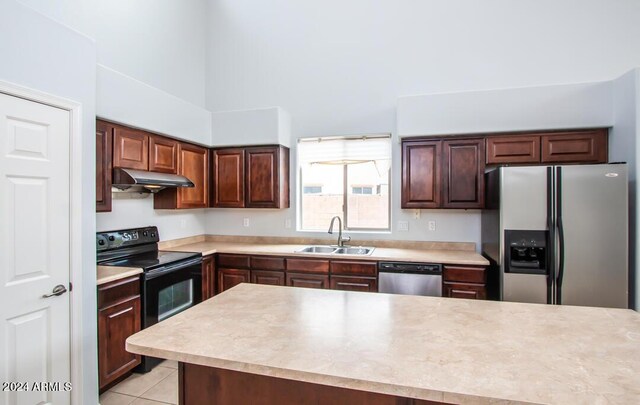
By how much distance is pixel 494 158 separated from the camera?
10.1 ft

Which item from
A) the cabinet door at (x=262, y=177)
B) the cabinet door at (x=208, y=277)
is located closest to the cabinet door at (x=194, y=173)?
the cabinet door at (x=262, y=177)

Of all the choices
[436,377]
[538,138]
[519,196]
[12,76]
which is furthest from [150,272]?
[538,138]

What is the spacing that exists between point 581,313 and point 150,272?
9.32 ft

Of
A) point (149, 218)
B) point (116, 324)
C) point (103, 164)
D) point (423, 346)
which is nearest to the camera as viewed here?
point (423, 346)

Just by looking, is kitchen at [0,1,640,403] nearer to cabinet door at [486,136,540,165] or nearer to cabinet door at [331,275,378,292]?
cabinet door at [486,136,540,165]

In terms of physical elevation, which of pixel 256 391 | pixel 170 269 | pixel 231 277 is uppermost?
pixel 170 269

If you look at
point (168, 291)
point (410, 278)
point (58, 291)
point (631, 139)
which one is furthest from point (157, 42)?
point (631, 139)

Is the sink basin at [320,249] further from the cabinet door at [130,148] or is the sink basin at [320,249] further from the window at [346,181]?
the cabinet door at [130,148]

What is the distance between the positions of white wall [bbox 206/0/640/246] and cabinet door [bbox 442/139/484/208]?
175 mm

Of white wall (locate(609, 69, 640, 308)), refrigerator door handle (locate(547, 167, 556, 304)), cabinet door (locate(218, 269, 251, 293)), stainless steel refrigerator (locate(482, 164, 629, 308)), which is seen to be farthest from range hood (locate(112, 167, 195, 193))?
white wall (locate(609, 69, 640, 308))

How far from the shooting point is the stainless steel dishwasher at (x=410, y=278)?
2.99 metres

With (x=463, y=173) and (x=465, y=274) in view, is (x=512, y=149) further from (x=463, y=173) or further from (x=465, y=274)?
(x=465, y=274)

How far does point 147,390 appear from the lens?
8.06ft

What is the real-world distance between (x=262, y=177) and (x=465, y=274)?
236cm
